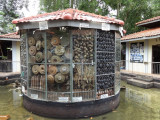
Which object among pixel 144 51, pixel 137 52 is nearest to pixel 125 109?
pixel 144 51

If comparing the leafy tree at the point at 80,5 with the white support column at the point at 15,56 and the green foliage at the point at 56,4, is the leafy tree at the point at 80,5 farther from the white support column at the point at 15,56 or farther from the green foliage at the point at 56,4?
the white support column at the point at 15,56

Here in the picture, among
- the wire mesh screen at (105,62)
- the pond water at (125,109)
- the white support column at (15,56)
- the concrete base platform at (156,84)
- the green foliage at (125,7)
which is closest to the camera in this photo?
the pond water at (125,109)

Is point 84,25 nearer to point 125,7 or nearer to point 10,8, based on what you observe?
point 125,7

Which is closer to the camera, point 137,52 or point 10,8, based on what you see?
point 137,52

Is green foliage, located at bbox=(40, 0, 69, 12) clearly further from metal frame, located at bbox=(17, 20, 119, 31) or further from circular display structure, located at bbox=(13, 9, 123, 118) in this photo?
circular display structure, located at bbox=(13, 9, 123, 118)

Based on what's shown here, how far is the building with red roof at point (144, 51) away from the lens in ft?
31.4

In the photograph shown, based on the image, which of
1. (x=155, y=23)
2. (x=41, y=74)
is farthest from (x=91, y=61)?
(x=155, y=23)

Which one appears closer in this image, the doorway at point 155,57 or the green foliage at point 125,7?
the doorway at point 155,57

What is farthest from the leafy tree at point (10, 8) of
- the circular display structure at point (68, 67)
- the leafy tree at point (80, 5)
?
the circular display structure at point (68, 67)

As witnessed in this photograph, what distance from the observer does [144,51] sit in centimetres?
1019

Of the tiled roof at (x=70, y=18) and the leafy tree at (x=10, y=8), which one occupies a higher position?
the leafy tree at (x=10, y=8)

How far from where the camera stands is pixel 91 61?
4.11 metres

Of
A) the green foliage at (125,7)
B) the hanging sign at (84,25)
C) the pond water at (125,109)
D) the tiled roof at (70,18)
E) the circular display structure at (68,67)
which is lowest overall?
the pond water at (125,109)

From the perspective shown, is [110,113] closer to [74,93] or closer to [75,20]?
[74,93]
